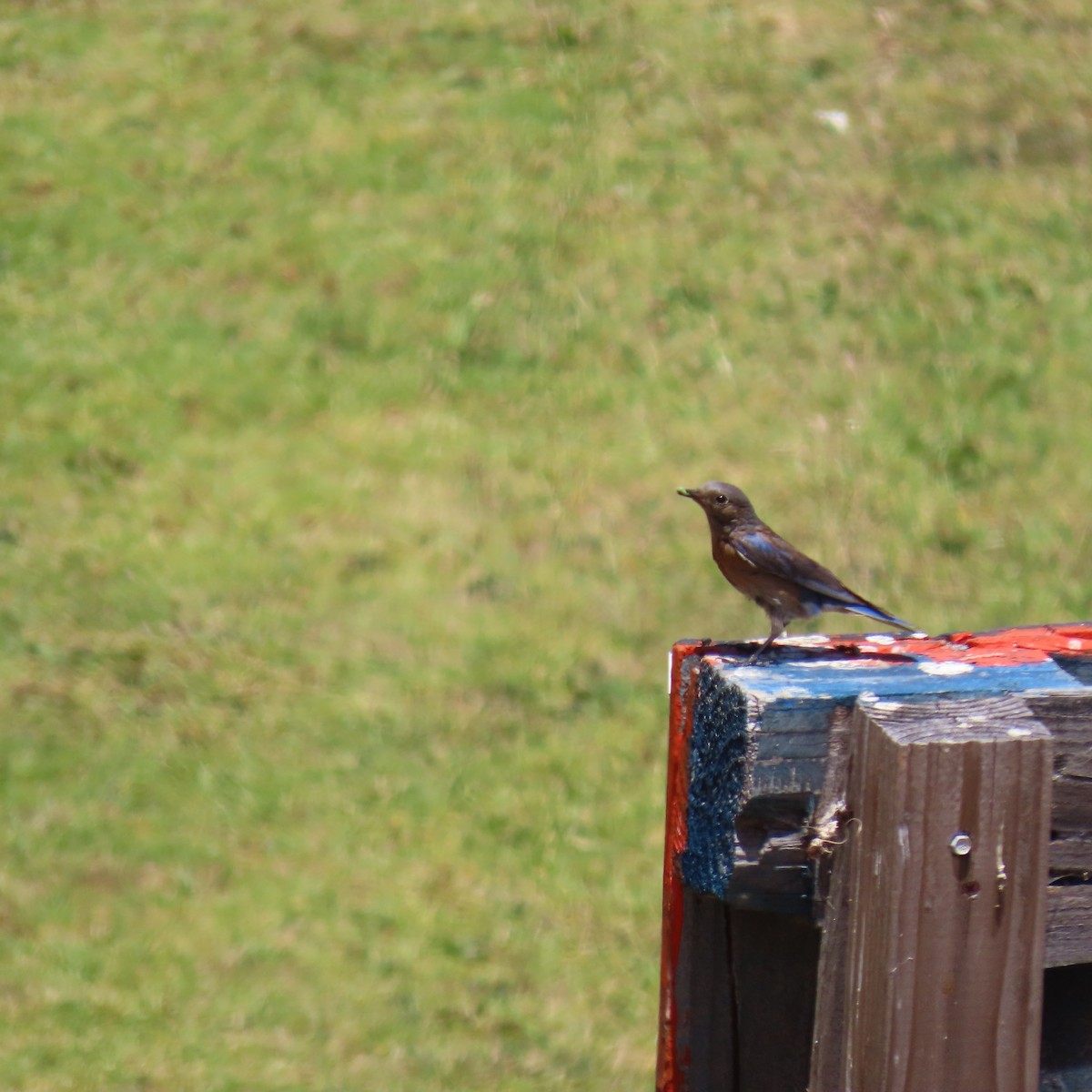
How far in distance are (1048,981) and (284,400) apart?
7045mm

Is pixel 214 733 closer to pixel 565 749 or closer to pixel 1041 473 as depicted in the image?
pixel 565 749

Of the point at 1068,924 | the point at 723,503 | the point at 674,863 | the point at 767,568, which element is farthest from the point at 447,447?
the point at 1068,924

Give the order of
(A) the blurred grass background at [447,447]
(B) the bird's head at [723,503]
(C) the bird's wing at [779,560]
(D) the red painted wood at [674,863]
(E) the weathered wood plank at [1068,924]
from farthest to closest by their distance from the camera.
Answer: (A) the blurred grass background at [447,447]
(B) the bird's head at [723,503]
(C) the bird's wing at [779,560]
(D) the red painted wood at [674,863]
(E) the weathered wood plank at [1068,924]

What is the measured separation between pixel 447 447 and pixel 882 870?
681 cm

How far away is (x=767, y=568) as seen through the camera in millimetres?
4555

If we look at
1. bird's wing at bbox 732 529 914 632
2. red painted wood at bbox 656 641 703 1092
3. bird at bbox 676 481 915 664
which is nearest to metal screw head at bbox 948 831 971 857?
red painted wood at bbox 656 641 703 1092

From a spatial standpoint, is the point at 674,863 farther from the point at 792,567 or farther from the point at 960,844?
the point at 792,567

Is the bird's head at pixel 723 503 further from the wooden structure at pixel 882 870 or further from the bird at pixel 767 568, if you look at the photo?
the wooden structure at pixel 882 870

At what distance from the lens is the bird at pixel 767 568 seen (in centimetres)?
457

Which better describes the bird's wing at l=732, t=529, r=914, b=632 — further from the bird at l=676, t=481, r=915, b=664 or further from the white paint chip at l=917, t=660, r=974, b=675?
the white paint chip at l=917, t=660, r=974, b=675

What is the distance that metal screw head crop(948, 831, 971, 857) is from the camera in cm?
158

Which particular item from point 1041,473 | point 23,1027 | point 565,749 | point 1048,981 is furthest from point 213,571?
point 1048,981

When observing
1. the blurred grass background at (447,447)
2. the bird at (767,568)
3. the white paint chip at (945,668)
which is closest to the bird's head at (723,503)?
the bird at (767,568)

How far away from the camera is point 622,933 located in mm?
5879
